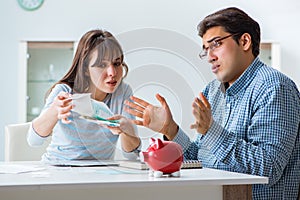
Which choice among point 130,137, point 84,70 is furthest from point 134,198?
point 84,70

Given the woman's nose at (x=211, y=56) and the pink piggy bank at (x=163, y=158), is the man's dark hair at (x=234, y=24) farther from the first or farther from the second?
the pink piggy bank at (x=163, y=158)

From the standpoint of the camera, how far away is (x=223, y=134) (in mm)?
1594

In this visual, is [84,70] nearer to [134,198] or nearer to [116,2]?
[134,198]

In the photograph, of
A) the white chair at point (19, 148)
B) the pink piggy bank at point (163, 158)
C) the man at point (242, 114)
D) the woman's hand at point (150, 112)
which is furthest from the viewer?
the white chair at point (19, 148)

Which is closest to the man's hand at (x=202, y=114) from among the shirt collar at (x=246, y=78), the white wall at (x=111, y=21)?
the shirt collar at (x=246, y=78)

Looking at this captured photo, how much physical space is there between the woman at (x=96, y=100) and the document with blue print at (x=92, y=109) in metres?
0.01

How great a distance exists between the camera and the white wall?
15.0 feet

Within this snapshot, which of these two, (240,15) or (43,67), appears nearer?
(240,15)

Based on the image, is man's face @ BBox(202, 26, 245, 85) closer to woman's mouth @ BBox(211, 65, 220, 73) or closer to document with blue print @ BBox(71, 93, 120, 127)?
woman's mouth @ BBox(211, 65, 220, 73)

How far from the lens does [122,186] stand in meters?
1.25

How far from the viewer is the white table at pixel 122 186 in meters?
1.22

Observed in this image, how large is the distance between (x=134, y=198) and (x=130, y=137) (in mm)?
253

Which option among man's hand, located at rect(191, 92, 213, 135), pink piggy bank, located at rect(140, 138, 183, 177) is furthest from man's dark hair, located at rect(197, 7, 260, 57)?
pink piggy bank, located at rect(140, 138, 183, 177)

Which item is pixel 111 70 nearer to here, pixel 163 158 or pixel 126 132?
pixel 126 132
